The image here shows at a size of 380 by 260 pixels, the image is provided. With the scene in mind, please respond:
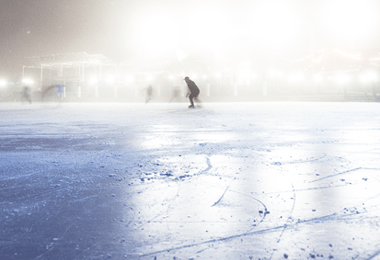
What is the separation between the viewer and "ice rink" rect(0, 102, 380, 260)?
6.00 ft

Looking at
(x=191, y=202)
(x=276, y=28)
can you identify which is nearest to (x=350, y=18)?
(x=276, y=28)

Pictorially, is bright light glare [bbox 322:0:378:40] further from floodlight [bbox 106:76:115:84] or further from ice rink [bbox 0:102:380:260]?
ice rink [bbox 0:102:380:260]

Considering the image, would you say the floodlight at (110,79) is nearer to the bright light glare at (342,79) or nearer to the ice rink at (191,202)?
the bright light glare at (342,79)

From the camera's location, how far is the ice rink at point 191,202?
183cm

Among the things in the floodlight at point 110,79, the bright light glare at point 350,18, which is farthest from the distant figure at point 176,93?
the bright light glare at point 350,18

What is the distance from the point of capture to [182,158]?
4469 millimetres

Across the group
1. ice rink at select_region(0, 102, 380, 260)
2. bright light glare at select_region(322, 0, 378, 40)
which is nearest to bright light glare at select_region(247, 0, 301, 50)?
bright light glare at select_region(322, 0, 378, 40)

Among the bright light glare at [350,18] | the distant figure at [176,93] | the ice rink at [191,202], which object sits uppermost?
the bright light glare at [350,18]

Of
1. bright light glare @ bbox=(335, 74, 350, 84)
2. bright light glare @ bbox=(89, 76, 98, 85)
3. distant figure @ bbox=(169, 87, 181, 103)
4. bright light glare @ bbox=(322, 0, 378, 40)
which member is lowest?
distant figure @ bbox=(169, 87, 181, 103)

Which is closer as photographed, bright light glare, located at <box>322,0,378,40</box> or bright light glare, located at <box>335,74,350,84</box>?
bright light glare, located at <box>335,74,350,84</box>

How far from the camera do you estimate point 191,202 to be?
2.65 metres

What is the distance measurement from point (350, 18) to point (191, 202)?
37.1 metres

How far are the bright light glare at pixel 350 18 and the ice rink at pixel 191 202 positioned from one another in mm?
32763

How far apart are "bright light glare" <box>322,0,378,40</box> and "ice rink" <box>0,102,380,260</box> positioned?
107 feet
